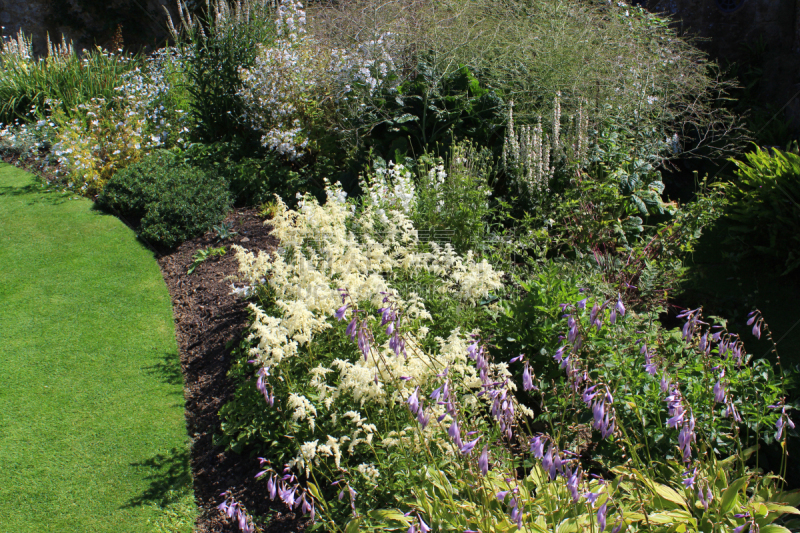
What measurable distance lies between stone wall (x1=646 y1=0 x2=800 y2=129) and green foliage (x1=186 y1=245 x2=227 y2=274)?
26.1 ft

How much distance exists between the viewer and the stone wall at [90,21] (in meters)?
16.3

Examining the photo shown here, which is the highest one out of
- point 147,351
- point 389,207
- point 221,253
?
point 389,207

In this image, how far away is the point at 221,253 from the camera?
591cm

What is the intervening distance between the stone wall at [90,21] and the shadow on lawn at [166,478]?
1620 centimetres

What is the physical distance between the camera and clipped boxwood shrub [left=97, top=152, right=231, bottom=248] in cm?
625

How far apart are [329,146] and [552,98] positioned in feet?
9.65

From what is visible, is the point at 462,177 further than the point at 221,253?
No

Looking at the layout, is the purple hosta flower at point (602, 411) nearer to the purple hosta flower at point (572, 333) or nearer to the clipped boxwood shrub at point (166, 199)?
the purple hosta flower at point (572, 333)

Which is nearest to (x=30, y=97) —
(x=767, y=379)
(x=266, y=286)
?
(x=266, y=286)

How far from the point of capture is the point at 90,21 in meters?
17.1

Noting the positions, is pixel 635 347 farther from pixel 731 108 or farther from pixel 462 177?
pixel 731 108

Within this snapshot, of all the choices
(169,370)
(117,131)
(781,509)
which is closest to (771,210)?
(781,509)

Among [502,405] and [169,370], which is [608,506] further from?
[169,370]

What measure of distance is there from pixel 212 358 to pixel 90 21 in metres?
17.5
